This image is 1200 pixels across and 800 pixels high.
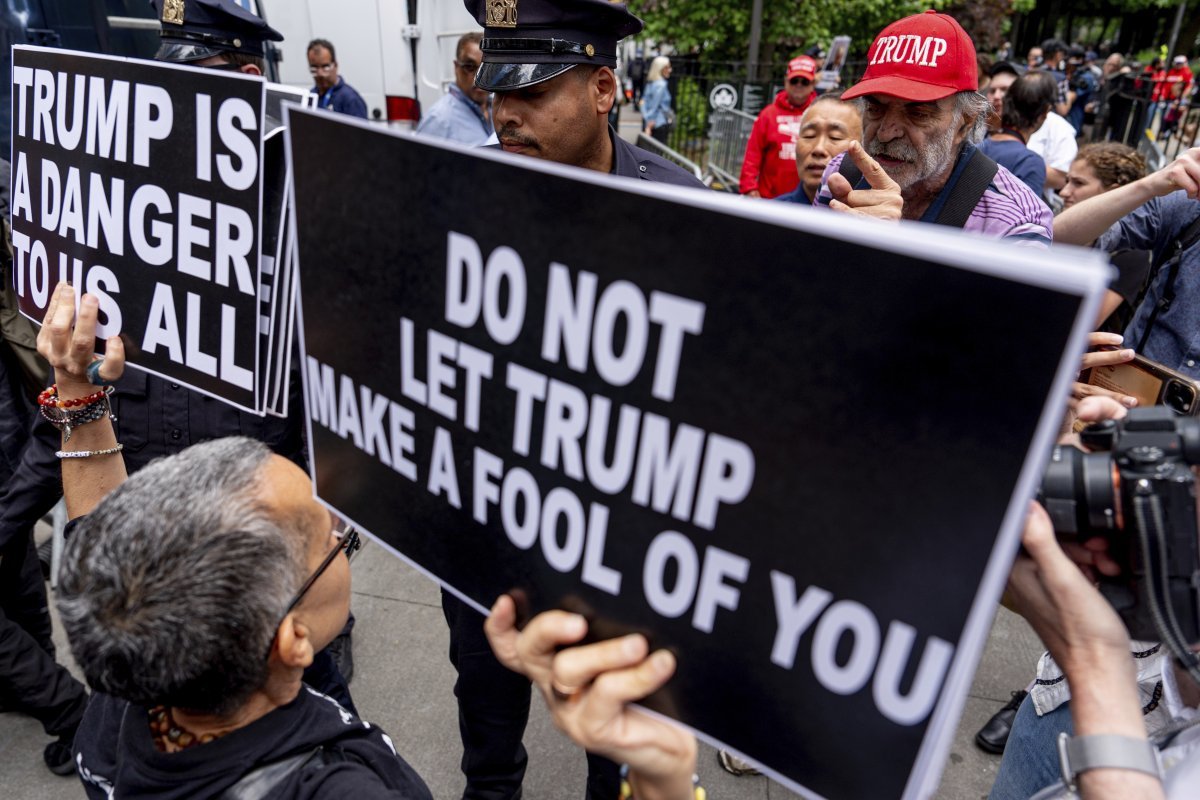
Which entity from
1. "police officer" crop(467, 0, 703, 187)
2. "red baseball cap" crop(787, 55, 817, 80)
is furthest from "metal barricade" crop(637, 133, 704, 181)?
"police officer" crop(467, 0, 703, 187)

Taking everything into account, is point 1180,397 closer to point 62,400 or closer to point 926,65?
point 926,65

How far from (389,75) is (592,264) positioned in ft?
19.0

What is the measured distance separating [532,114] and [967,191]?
1.22 meters

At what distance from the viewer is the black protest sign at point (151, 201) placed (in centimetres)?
143

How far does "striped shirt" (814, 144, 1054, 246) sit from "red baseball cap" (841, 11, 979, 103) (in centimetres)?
21

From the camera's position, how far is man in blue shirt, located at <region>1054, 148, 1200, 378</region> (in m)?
2.41

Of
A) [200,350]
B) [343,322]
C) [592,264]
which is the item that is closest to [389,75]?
[200,350]

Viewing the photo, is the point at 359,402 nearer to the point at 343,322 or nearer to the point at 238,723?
the point at 343,322

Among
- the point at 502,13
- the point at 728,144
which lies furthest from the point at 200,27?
the point at 728,144

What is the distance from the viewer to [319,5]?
5.72 metres

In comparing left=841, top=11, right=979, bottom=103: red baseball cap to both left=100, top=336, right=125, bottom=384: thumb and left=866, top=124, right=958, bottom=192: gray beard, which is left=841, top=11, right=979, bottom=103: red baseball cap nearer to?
left=866, top=124, right=958, bottom=192: gray beard

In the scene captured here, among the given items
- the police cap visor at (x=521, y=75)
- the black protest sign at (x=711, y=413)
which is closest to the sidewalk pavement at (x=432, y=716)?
the black protest sign at (x=711, y=413)

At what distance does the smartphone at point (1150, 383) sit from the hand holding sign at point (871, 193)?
2.01 ft

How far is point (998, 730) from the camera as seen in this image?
8.98 ft
